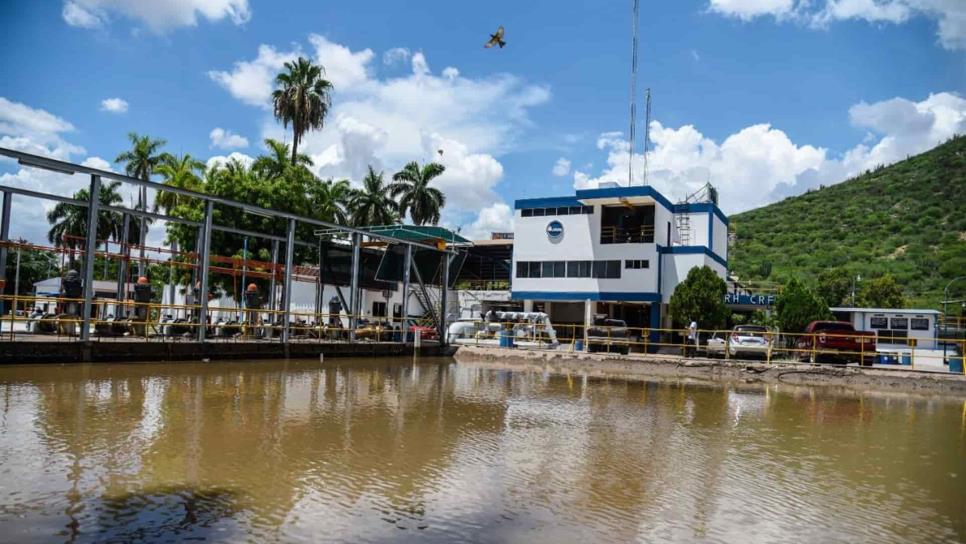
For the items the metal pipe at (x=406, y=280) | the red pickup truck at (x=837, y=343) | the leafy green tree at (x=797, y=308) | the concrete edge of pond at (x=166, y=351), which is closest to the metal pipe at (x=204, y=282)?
the concrete edge of pond at (x=166, y=351)

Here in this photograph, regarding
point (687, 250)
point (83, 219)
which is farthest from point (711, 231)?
point (83, 219)

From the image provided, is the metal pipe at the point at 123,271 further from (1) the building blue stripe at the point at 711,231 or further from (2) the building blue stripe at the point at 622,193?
(1) the building blue stripe at the point at 711,231

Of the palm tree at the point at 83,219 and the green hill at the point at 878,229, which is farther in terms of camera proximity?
the green hill at the point at 878,229

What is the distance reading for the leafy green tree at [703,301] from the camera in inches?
1314

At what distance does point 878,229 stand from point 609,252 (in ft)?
235

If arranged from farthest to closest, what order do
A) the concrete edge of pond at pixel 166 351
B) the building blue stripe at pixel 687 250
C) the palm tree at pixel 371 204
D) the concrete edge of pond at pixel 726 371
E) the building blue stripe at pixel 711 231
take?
1. the palm tree at pixel 371 204
2. the building blue stripe at pixel 711 231
3. the building blue stripe at pixel 687 250
4. the concrete edge of pond at pixel 726 371
5. the concrete edge of pond at pixel 166 351

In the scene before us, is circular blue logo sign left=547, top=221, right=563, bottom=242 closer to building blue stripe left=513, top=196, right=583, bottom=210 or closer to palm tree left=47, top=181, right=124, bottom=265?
building blue stripe left=513, top=196, right=583, bottom=210

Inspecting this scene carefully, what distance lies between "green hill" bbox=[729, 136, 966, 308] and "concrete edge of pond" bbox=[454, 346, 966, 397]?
5069cm

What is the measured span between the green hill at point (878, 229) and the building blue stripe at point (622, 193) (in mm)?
40758

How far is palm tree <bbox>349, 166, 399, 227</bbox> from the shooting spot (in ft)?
179

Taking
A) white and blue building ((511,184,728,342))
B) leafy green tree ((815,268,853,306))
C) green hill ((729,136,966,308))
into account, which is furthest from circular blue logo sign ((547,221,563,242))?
green hill ((729,136,966,308))

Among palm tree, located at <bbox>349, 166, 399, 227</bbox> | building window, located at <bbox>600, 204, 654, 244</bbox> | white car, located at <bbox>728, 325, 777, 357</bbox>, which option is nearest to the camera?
white car, located at <bbox>728, 325, 777, 357</bbox>

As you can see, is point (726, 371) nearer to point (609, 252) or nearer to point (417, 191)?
point (609, 252)

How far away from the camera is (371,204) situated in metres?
54.9
